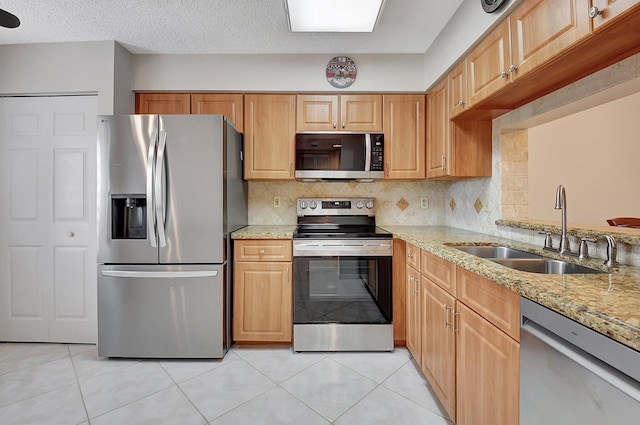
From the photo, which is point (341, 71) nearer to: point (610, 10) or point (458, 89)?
point (458, 89)

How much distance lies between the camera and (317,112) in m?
2.71

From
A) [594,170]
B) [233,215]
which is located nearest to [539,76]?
[594,170]

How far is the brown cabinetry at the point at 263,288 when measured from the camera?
2.42 metres

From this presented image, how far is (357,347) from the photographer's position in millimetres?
2381

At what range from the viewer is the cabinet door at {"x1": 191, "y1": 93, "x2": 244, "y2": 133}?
2701mm

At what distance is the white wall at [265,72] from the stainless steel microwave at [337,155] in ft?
1.42

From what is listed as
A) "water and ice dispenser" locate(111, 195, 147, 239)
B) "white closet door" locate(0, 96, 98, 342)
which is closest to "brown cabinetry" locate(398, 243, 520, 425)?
"water and ice dispenser" locate(111, 195, 147, 239)

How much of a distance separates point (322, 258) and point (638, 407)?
186cm

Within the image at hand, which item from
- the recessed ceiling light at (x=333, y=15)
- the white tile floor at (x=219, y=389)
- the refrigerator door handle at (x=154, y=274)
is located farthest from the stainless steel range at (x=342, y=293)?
the recessed ceiling light at (x=333, y=15)

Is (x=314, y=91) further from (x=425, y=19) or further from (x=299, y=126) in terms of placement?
(x=425, y=19)

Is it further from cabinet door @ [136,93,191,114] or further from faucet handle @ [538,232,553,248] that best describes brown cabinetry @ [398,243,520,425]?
cabinet door @ [136,93,191,114]

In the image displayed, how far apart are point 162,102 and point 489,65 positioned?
251 centimetres

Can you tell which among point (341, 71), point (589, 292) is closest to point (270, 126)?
point (341, 71)

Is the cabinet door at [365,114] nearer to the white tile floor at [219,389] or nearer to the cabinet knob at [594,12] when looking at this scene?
the cabinet knob at [594,12]
